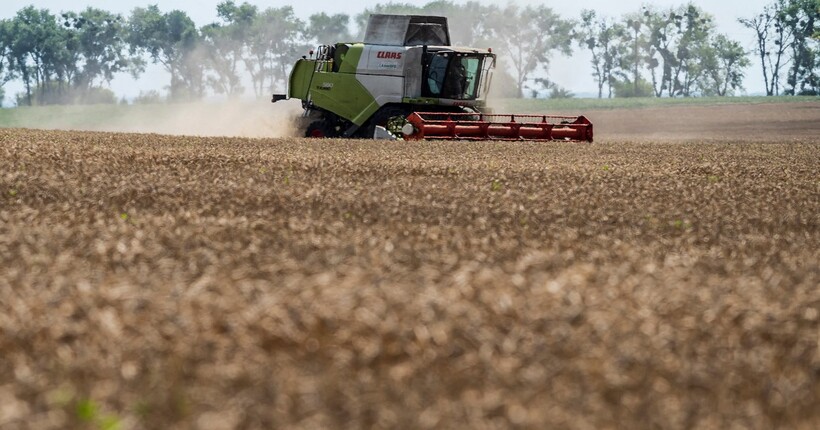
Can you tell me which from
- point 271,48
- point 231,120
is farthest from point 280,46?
point 231,120

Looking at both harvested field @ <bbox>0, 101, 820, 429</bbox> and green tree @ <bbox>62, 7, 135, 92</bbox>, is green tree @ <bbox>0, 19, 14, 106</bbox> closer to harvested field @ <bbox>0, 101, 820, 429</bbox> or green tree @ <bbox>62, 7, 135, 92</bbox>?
green tree @ <bbox>62, 7, 135, 92</bbox>

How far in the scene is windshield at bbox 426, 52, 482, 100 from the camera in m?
29.2

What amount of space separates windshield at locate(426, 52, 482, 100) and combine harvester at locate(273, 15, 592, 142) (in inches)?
0.9

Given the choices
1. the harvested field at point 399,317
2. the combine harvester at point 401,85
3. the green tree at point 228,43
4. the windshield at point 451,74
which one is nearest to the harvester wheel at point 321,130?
the combine harvester at point 401,85

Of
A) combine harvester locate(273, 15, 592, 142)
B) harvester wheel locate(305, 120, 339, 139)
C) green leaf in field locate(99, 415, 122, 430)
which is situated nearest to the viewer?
green leaf in field locate(99, 415, 122, 430)

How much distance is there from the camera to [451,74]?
96.3 feet

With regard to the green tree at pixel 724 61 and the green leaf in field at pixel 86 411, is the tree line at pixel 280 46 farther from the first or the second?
the green leaf in field at pixel 86 411

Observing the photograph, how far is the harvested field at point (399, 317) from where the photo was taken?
459cm

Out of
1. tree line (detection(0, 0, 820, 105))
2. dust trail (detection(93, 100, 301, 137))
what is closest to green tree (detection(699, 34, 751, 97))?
tree line (detection(0, 0, 820, 105))

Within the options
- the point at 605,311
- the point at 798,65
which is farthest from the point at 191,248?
the point at 798,65

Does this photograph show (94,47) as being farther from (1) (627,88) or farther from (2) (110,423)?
(2) (110,423)

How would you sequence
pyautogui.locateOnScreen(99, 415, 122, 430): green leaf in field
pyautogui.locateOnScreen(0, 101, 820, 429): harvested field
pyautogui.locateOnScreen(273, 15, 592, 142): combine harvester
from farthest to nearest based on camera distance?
pyautogui.locateOnScreen(273, 15, 592, 142): combine harvester < pyautogui.locateOnScreen(0, 101, 820, 429): harvested field < pyautogui.locateOnScreen(99, 415, 122, 430): green leaf in field

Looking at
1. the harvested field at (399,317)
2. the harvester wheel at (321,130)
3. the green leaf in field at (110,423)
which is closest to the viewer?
the green leaf in field at (110,423)

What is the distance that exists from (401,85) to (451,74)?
1217mm
